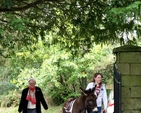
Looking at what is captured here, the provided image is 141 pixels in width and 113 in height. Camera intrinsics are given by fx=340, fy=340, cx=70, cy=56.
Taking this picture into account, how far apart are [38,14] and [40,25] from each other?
32 cm

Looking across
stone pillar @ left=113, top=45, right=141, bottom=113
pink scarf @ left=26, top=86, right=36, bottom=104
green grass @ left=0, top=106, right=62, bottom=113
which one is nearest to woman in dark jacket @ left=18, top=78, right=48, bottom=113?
pink scarf @ left=26, top=86, right=36, bottom=104

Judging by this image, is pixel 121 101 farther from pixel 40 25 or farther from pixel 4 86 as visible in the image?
pixel 4 86

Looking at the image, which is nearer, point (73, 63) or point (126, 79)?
point (126, 79)

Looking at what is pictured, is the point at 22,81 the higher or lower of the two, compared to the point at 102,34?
lower

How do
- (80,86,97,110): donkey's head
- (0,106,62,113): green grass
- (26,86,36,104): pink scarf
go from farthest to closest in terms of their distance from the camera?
(0,106,62,113): green grass → (26,86,36,104): pink scarf → (80,86,97,110): donkey's head

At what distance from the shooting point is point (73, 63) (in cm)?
1535

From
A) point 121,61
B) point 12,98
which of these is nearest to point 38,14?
point 121,61

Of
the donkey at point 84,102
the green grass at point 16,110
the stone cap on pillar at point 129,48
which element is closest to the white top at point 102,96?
the donkey at point 84,102

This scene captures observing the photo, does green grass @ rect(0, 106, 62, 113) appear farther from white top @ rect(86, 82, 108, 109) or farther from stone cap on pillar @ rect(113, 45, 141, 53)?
stone cap on pillar @ rect(113, 45, 141, 53)

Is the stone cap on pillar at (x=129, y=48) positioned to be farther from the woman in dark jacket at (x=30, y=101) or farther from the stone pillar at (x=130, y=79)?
the woman in dark jacket at (x=30, y=101)

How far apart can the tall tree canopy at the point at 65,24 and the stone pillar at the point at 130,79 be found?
860 mm

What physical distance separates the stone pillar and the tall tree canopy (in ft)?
2.82

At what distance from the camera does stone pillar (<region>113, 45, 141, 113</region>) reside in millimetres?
5828

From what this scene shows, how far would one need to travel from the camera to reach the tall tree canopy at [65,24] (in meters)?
7.59
